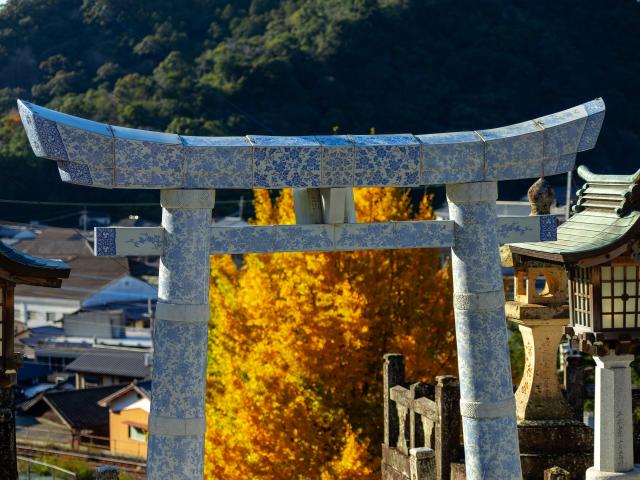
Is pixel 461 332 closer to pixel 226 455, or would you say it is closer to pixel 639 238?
pixel 639 238

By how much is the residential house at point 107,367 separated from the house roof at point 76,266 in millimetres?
11583

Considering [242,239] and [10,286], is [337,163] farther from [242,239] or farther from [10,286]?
[10,286]

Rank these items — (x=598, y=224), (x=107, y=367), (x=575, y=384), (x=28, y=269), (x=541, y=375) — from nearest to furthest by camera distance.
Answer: (x=28, y=269) < (x=598, y=224) < (x=541, y=375) < (x=575, y=384) < (x=107, y=367)

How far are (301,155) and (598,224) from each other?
3.75 meters

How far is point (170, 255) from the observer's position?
34.4 feet

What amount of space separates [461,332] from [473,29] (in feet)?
311

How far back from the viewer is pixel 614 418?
12.5 meters

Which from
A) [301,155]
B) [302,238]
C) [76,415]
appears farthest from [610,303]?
[76,415]

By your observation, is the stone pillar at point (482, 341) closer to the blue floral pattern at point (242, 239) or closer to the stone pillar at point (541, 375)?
the blue floral pattern at point (242, 239)

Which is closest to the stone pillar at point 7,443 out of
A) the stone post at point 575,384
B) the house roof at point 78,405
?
the stone post at point 575,384

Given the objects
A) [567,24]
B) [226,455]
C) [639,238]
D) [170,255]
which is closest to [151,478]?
[170,255]

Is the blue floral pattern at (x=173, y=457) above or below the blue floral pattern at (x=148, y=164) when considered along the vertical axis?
below

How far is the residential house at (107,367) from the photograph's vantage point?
48781 millimetres

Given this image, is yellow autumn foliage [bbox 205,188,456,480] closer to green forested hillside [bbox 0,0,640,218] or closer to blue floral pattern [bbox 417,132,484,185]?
blue floral pattern [bbox 417,132,484,185]
